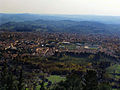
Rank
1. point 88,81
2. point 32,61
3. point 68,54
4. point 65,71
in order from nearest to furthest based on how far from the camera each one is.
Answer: point 88,81
point 65,71
point 32,61
point 68,54

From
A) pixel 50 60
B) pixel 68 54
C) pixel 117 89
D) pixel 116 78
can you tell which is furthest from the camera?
pixel 68 54

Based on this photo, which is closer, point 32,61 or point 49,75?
point 49,75

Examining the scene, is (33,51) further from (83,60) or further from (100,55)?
(100,55)

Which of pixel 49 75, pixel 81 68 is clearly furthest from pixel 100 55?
pixel 49 75

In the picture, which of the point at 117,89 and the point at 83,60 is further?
the point at 83,60

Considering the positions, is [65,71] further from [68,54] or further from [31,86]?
[68,54]

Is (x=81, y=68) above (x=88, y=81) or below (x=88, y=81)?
below

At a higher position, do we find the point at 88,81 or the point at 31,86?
the point at 88,81

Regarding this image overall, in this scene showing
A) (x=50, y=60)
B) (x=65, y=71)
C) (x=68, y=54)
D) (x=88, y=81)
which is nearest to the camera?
A: (x=88, y=81)

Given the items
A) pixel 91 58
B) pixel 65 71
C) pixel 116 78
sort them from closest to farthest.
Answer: pixel 116 78 < pixel 65 71 < pixel 91 58

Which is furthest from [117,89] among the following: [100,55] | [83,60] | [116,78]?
[100,55]
